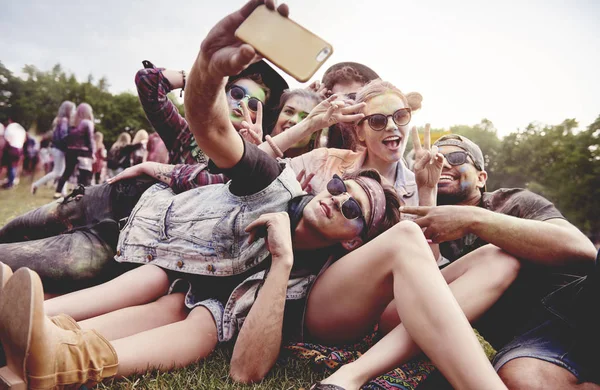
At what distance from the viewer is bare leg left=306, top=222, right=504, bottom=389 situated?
1758 mm

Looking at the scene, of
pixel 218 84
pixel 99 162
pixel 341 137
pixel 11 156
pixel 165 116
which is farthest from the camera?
pixel 99 162

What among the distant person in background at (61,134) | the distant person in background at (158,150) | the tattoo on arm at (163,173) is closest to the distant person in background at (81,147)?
the distant person in background at (61,134)

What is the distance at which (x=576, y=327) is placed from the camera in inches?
78.9

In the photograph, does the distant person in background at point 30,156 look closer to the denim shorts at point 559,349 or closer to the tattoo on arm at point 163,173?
the tattoo on arm at point 163,173

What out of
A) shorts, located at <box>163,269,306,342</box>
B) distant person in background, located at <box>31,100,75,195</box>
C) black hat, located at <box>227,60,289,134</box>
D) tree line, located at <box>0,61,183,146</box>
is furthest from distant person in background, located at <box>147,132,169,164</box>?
tree line, located at <box>0,61,183,146</box>

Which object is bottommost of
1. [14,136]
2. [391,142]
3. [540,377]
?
[540,377]

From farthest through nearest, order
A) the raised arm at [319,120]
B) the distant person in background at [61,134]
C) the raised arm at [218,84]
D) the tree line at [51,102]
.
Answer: the tree line at [51,102] < the distant person in background at [61,134] < the raised arm at [319,120] < the raised arm at [218,84]

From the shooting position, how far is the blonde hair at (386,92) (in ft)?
11.5

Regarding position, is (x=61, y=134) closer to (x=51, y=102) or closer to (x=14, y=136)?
(x=14, y=136)

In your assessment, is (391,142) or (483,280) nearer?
(483,280)

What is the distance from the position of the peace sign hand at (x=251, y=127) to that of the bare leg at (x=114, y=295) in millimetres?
1314

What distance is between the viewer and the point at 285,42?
143 cm

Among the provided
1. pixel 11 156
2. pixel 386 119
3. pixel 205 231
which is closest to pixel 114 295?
pixel 205 231

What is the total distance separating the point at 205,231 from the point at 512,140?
35.3m
